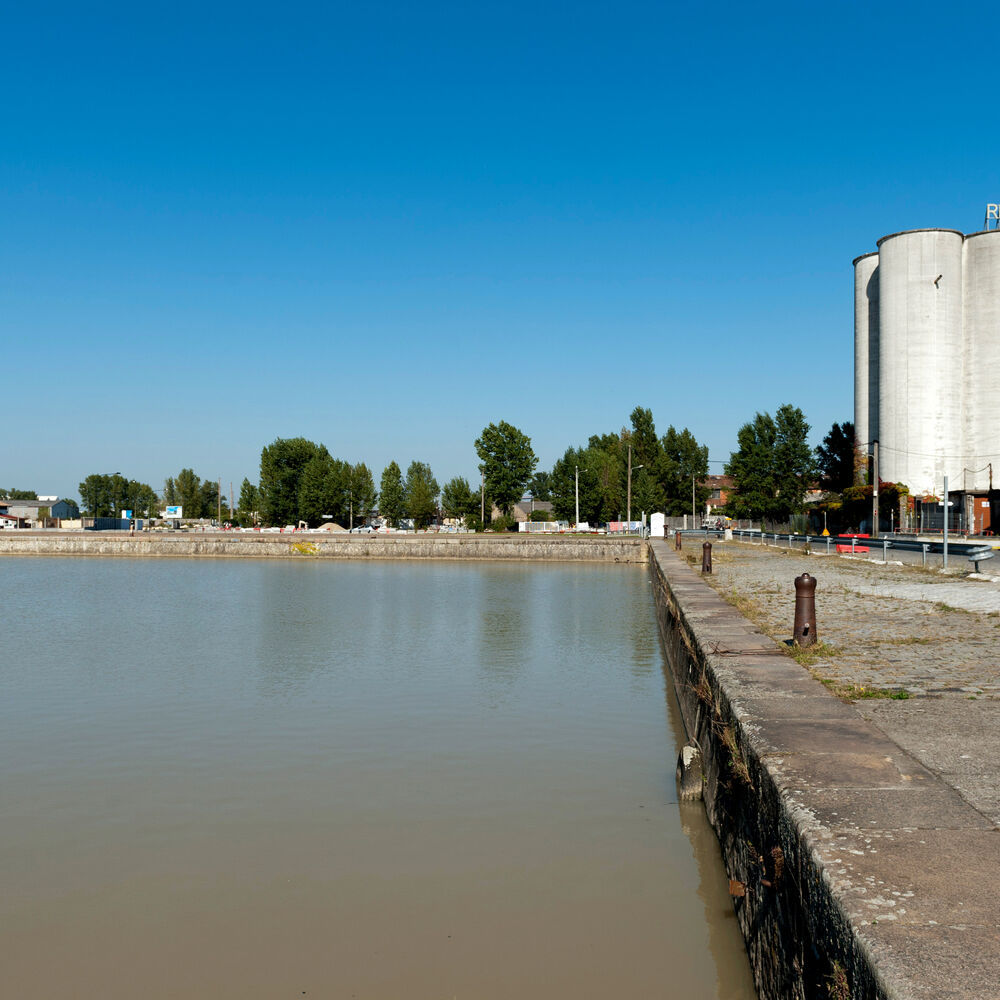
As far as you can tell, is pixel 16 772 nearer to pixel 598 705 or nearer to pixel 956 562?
pixel 598 705

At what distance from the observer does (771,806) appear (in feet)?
16.6

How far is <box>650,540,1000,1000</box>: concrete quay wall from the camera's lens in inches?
121

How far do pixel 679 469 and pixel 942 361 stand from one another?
133ft

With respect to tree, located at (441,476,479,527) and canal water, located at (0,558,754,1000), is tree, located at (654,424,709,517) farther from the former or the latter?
canal water, located at (0,558,754,1000)

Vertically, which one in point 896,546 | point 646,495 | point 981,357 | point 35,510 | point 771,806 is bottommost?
point 771,806

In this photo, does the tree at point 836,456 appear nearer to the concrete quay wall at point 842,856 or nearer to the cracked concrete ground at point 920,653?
the cracked concrete ground at point 920,653

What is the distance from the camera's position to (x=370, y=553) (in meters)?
61.5

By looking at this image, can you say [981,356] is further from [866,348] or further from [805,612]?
[805,612]

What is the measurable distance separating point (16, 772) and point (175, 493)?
530ft

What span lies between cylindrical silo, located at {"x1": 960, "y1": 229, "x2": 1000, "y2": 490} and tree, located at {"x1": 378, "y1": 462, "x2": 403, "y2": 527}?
69.1 m

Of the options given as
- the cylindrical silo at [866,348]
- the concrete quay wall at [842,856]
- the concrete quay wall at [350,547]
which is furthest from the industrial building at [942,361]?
the concrete quay wall at [842,856]

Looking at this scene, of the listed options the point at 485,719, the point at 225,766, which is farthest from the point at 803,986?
the point at 485,719

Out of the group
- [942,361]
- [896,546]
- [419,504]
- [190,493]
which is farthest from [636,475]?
[190,493]

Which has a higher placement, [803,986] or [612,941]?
[803,986]
